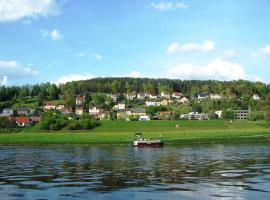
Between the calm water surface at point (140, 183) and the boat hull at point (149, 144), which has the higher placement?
the calm water surface at point (140, 183)

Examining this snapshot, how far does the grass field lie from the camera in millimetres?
111188

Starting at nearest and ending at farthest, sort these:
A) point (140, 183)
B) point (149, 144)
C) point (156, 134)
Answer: point (140, 183), point (149, 144), point (156, 134)

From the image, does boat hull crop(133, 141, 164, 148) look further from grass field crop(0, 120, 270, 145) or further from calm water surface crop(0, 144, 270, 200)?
calm water surface crop(0, 144, 270, 200)

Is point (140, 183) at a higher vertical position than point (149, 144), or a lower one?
higher

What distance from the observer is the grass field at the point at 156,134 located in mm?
111188

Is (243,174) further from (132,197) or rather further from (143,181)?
(132,197)

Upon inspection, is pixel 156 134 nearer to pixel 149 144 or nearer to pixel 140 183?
pixel 149 144

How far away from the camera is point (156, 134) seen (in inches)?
5340

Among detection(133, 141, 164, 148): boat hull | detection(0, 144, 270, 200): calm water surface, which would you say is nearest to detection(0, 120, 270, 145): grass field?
detection(133, 141, 164, 148): boat hull

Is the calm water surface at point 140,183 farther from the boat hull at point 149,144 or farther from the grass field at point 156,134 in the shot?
the grass field at point 156,134

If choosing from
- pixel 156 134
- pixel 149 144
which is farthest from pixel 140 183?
pixel 156 134

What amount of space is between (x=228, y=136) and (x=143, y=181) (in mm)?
80319

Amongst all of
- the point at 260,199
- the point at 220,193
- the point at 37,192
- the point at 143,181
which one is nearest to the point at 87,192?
the point at 37,192

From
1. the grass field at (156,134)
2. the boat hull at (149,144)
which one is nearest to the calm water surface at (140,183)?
the boat hull at (149,144)
